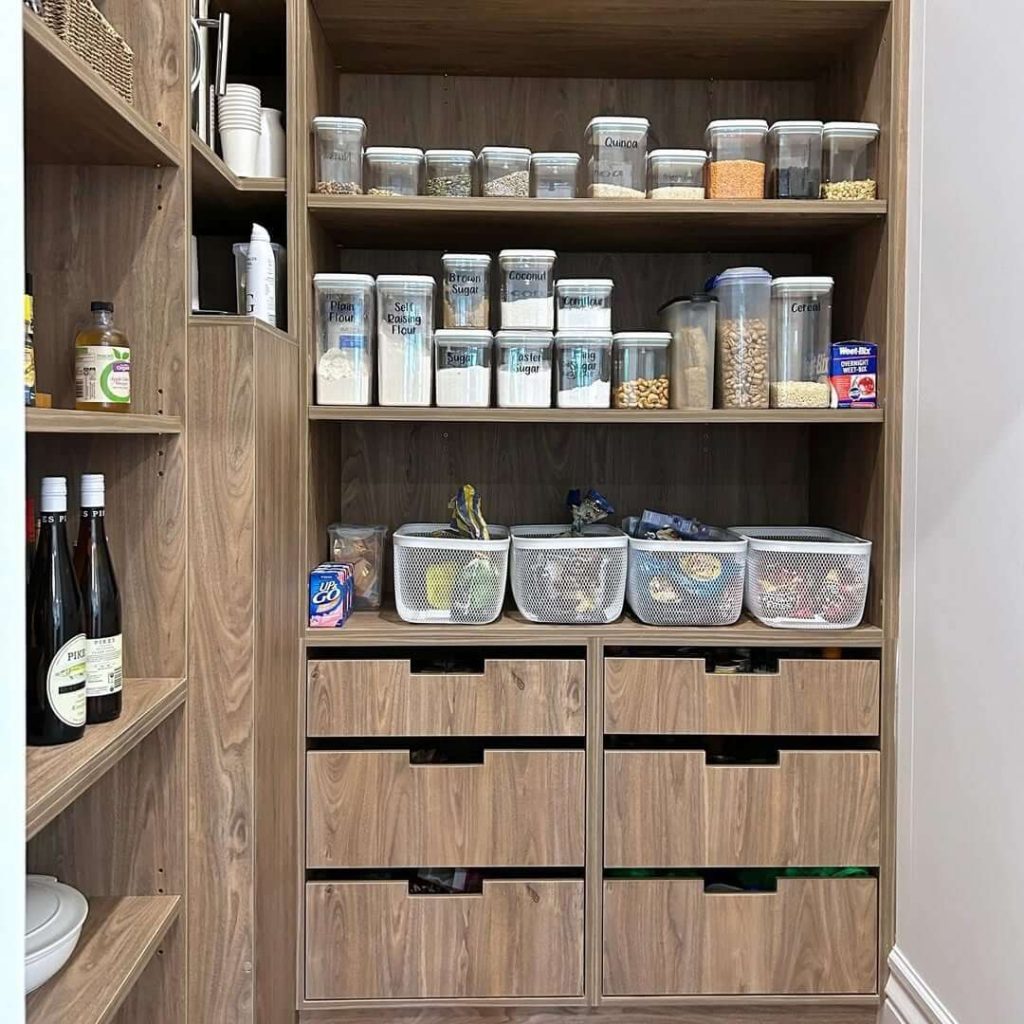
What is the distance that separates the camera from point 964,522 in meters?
1.70

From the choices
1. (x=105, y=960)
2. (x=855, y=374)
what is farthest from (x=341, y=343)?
(x=105, y=960)

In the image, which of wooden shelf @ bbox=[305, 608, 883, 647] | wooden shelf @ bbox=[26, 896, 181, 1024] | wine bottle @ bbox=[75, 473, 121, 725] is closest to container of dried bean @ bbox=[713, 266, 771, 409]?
wooden shelf @ bbox=[305, 608, 883, 647]

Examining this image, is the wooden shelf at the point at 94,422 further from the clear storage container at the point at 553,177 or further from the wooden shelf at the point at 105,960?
the clear storage container at the point at 553,177

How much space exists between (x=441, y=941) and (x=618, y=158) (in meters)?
1.62

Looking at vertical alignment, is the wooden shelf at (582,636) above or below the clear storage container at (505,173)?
below

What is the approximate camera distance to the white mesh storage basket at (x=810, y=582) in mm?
1973

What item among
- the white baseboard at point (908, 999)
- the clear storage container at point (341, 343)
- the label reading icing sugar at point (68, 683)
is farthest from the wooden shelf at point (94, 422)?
the white baseboard at point (908, 999)

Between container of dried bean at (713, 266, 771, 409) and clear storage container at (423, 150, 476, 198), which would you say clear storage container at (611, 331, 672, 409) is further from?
clear storage container at (423, 150, 476, 198)

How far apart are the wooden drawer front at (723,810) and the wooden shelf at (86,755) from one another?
2.97 ft

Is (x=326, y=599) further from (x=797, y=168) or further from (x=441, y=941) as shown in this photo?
(x=797, y=168)

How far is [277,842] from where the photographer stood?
1.73 meters
